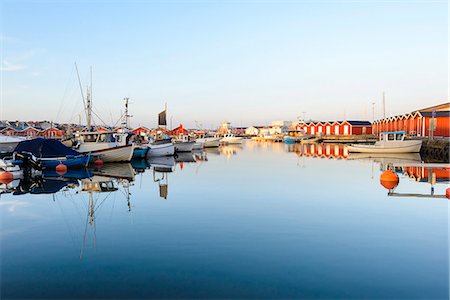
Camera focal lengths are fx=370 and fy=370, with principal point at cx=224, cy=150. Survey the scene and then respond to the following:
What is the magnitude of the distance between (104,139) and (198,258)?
25609 mm

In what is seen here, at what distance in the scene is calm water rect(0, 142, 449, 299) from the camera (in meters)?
6.90

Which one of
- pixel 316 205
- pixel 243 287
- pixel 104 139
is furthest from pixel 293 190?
pixel 104 139

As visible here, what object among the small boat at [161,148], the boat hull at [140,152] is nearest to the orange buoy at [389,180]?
the boat hull at [140,152]

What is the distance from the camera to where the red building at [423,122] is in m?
47.5

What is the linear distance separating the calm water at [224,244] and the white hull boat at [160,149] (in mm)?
21298

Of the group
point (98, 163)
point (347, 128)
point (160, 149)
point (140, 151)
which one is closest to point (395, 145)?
point (160, 149)

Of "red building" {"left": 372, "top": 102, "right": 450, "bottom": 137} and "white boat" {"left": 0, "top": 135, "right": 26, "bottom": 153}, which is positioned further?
"red building" {"left": 372, "top": 102, "right": 450, "bottom": 137}

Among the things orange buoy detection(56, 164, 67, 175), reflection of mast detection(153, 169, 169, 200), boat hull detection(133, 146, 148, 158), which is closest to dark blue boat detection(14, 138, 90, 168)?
orange buoy detection(56, 164, 67, 175)

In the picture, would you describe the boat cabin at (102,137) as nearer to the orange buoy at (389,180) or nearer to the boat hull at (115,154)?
the boat hull at (115,154)

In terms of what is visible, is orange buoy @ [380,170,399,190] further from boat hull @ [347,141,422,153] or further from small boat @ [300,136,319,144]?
small boat @ [300,136,319,144]

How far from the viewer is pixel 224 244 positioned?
951 centimetres

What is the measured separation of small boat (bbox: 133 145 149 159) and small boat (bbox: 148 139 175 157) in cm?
76

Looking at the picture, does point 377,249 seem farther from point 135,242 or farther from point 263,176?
point 263,176

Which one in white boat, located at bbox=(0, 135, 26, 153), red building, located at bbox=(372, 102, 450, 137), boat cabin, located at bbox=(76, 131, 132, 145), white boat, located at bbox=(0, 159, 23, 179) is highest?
red building, located at bbox=(372, 102, 450, 137)
